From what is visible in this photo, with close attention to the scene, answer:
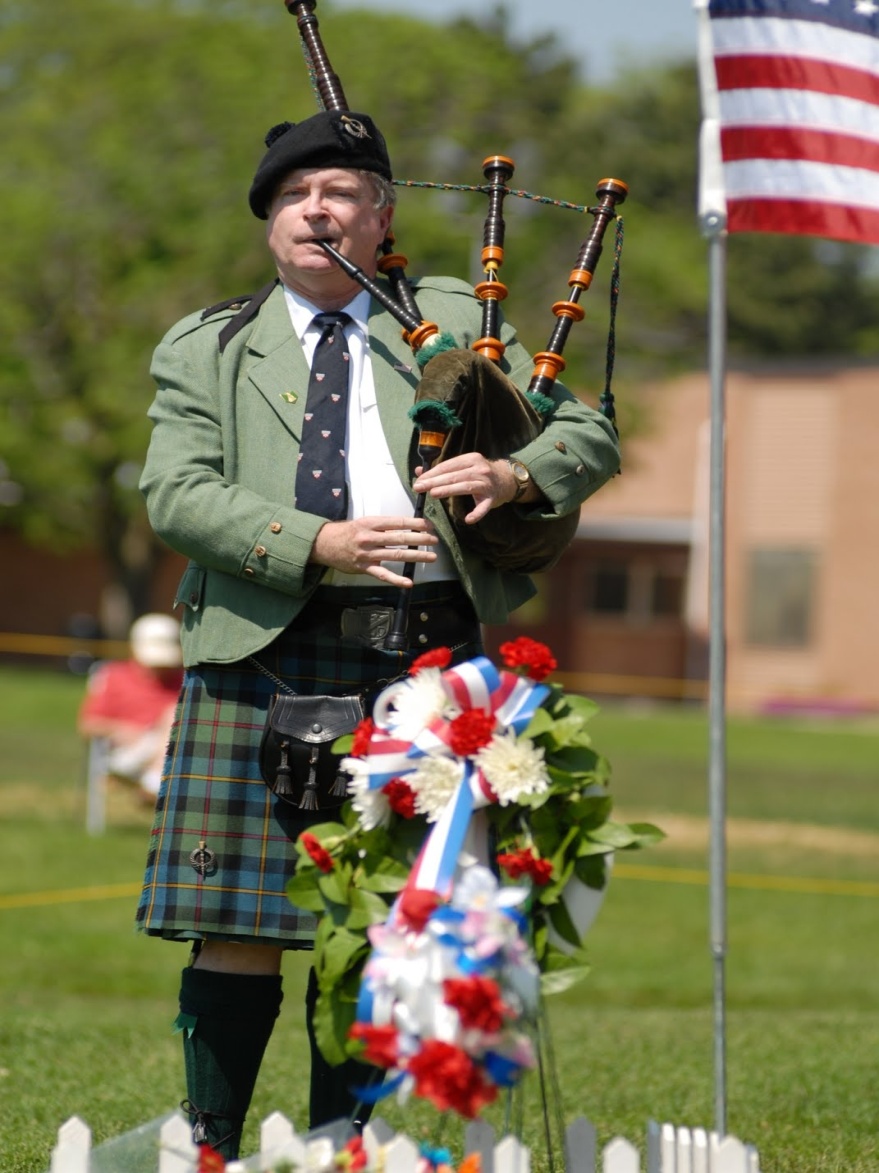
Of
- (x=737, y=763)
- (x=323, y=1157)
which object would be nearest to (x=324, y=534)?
(x=323, y=1157)

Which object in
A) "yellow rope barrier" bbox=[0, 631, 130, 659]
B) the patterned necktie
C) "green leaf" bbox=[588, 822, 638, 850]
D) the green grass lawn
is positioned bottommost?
the green grass lawn

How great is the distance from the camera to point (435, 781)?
8.13ft

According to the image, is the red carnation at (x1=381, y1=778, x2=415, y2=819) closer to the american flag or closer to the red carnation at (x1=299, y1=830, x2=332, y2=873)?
the red carnation at (x1=299, y1=830, x2=332, y2=873)

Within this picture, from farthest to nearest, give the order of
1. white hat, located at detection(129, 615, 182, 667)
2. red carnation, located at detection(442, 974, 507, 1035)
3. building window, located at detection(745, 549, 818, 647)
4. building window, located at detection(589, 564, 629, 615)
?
building window, located at detection(589, 564, 629, 615), building window, located at detection(745, 549, 818, 647), white hat, located at detection(129, 615, 182, 667), red carnation, located at detection(442, 974, 507, 1035)

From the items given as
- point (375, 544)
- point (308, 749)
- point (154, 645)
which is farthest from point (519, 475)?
point (154, 645)

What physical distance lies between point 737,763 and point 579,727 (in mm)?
16548

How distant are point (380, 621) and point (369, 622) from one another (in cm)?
2

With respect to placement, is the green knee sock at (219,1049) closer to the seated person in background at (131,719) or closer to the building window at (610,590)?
the seated person in background at (131,719)

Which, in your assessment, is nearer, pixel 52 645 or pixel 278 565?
pixel 278 565

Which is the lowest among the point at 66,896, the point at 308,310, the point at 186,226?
the point at 66,896

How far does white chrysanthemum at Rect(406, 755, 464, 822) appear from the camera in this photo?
2.48 meters

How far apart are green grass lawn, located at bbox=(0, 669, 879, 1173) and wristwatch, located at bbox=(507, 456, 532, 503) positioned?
1029 mm

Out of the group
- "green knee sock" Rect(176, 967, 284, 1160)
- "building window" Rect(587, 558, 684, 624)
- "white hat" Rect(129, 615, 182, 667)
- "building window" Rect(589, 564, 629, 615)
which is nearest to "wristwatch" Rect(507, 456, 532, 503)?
"green knee sock" Rect(176, 967, 284, 1160)

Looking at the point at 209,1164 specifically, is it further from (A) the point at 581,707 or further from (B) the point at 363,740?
(A) the point at 581,707
